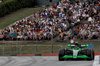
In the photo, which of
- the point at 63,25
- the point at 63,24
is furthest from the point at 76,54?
the point at 63,24

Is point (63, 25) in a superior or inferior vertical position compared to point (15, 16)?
inferior

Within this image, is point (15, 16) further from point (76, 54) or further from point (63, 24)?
point (76, 54)

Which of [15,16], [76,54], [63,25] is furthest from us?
[15,16]

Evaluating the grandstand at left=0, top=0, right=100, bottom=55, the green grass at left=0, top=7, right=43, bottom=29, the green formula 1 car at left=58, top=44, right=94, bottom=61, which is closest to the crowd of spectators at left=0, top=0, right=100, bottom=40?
the grandstand at left=0, top=0, right=100, bottom=55

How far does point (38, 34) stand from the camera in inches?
1185

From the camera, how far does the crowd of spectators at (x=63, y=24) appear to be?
94.5 feet

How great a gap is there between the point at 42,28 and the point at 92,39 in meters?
6.85

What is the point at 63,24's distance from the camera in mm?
31094

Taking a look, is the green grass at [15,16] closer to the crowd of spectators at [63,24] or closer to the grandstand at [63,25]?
the grandstand at [63,25]

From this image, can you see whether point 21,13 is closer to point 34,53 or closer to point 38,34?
point 38,34

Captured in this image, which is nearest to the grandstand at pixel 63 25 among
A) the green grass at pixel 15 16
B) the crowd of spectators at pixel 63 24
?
the crowd of spectators at pixel 63 24

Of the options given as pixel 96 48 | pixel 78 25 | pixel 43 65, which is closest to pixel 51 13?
pixel 78 25

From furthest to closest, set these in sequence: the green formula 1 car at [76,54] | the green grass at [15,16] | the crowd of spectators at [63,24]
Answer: the green grass at [15,16] → the crowd of spectators at [63,24] → the green formula 1 car at [76,54]

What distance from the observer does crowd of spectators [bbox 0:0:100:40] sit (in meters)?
28.8
